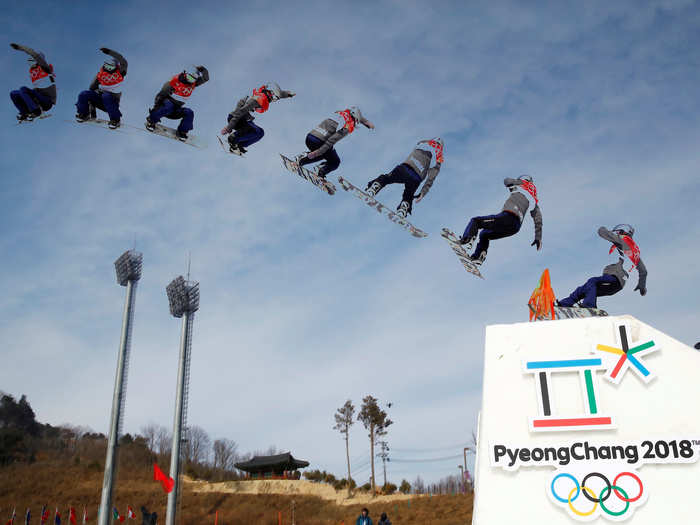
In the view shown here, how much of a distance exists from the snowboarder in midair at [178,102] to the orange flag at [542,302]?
956cm

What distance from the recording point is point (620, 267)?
15914 millimetres

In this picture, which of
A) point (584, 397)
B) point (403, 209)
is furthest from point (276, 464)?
point (584, 397)

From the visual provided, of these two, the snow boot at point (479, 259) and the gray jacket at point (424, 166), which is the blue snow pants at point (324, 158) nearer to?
the gray jacket at point (424, 166)

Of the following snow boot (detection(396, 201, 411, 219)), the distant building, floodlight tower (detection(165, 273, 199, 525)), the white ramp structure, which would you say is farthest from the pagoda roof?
the white ramp structure

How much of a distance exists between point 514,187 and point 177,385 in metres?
28.9

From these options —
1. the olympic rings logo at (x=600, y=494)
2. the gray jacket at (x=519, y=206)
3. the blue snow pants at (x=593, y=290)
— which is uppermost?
the gray jacket at (x=519, y=206)

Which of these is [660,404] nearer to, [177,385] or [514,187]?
[514,187]

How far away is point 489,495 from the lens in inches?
360

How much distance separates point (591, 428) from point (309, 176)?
9734 mm

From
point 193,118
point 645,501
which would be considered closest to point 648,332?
point 645,501

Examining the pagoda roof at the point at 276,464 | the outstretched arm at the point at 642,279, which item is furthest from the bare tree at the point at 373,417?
the outstretched arm at the point at 642,279

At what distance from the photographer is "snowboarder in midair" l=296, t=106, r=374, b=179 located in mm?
15727

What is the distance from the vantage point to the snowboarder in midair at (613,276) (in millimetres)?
15219

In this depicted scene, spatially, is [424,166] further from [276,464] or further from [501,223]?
[276,464]
